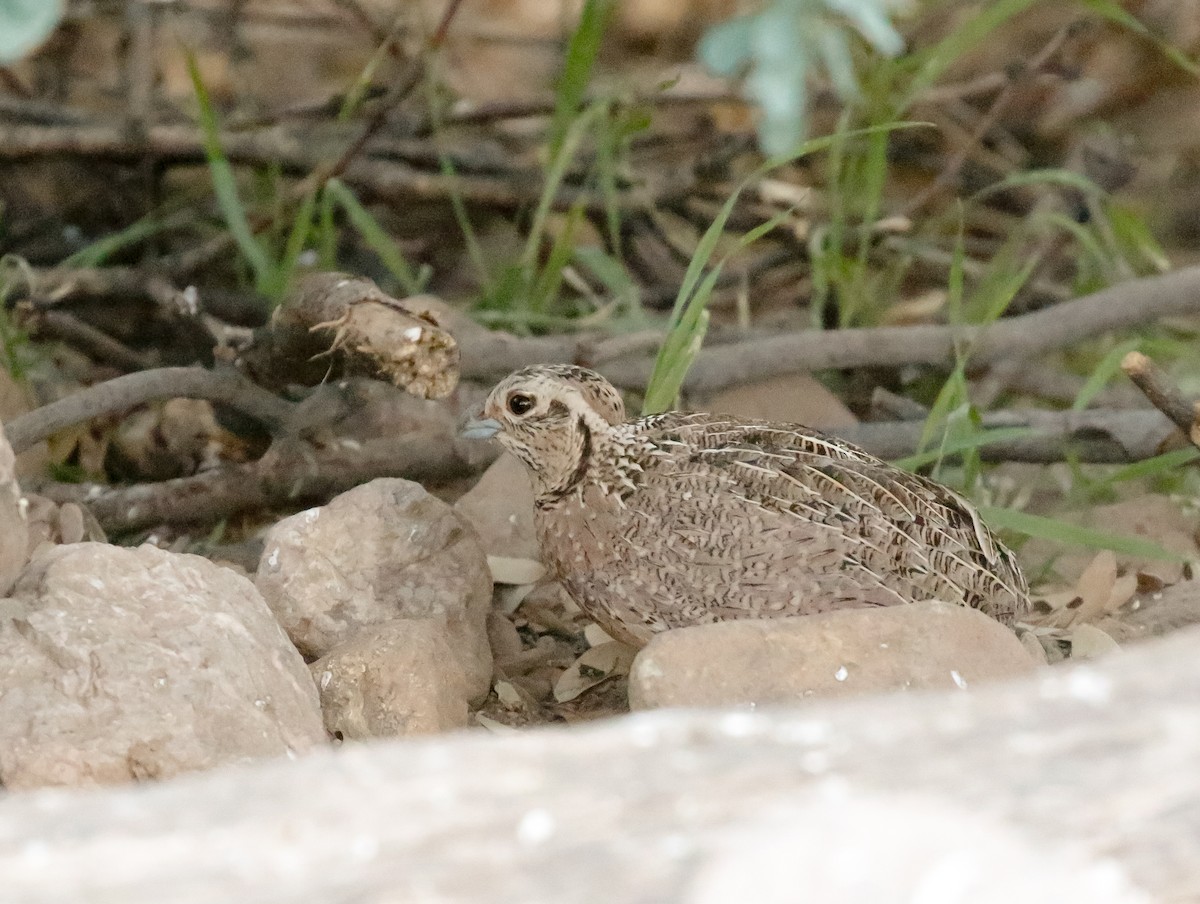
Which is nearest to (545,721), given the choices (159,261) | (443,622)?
(443,622)

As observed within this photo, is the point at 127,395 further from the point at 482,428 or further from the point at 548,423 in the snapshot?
the point at 548,423

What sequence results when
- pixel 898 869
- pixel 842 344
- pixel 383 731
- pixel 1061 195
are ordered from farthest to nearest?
pixel 1061 195 → pixel 842 344 → pixel 383 731 → pixel 898 869

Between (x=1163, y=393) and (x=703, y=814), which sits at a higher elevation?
(x=703, y=814)

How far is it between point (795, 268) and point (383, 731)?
2.64 meters

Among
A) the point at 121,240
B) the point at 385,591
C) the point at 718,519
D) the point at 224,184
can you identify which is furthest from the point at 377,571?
the point at 121,240

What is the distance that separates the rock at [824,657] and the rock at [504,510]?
92 centimetres

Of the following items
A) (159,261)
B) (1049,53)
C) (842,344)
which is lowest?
(159,261)

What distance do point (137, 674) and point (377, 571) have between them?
1.87 feet

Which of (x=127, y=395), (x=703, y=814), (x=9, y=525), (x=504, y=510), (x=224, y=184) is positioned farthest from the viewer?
(x=224, y=184)

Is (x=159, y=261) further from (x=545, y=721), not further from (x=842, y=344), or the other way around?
(x=545, y=721)

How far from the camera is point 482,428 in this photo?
2.23 metres

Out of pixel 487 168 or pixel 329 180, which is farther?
pixel 487 168

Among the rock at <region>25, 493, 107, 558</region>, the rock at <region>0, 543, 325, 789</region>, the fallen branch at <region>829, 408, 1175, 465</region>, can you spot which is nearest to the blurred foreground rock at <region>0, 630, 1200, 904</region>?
the rock at <region>0, 543, 325, 789</region>

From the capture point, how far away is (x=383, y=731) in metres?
1.95
